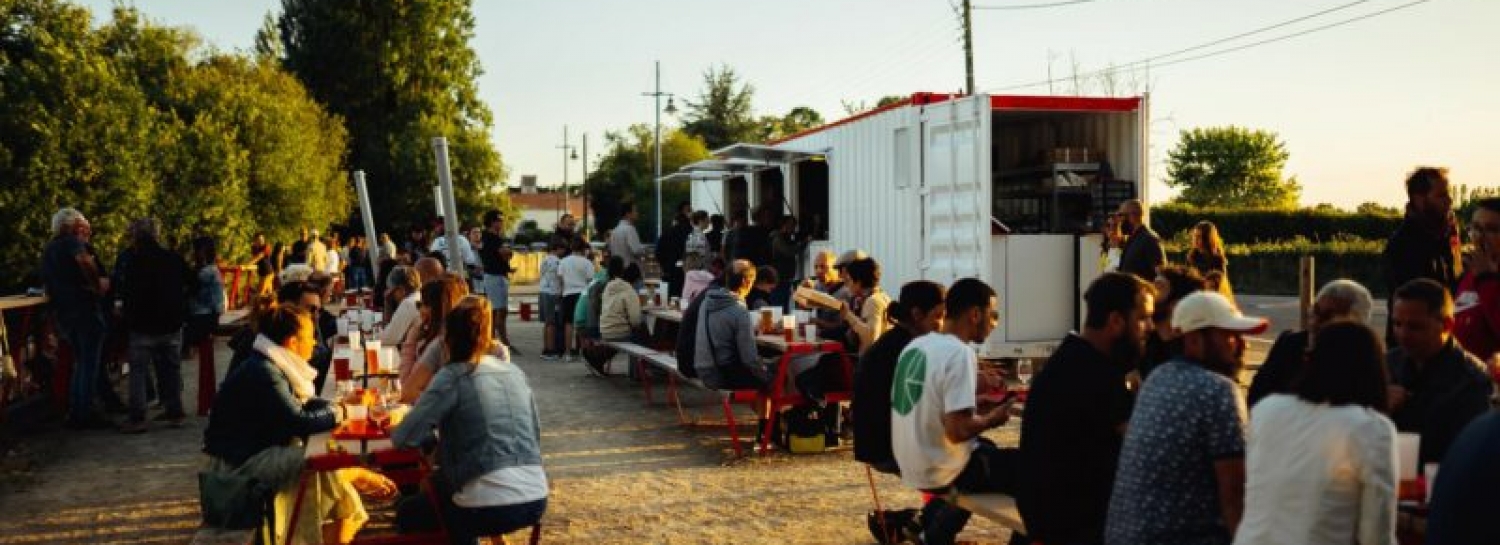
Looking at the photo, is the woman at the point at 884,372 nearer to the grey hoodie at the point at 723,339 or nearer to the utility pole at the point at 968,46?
the grey hoodie at the point at 723,339

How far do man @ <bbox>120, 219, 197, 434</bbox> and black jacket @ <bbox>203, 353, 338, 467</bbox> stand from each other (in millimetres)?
5021

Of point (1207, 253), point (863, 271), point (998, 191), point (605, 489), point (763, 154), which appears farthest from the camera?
point (763, 154)

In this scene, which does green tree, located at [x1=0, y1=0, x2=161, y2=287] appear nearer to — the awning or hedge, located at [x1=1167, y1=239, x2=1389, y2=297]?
the awning

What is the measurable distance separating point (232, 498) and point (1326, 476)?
4.42 meters

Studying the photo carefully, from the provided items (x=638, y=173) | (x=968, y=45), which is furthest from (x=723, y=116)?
(x=968, y=45)

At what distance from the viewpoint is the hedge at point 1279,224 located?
117 feet

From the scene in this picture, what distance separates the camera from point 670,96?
186 ft

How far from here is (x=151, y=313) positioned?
1010 centimetres

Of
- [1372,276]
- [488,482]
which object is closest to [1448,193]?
[488,482]

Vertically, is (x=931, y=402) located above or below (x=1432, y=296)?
below

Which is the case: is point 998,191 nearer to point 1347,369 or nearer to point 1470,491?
point 1347,369

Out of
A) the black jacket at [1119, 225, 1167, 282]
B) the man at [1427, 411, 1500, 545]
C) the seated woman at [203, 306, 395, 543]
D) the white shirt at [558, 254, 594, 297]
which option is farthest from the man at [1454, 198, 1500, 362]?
the white shirt at [558, 254, 594, 297]

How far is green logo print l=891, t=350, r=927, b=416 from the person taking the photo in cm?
511

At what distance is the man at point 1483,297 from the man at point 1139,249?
12.3 ft
